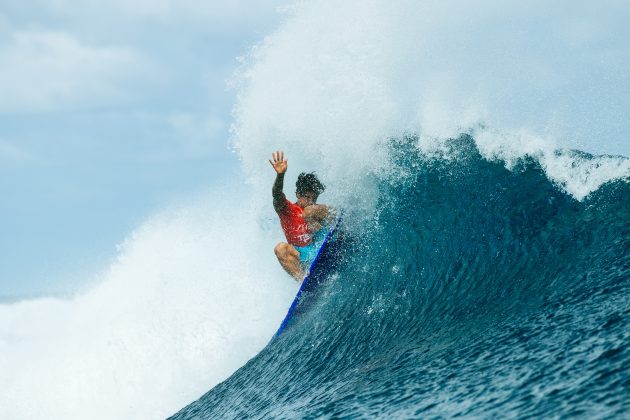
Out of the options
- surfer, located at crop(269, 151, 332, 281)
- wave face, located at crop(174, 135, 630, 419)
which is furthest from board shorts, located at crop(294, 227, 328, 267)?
wave face, located at crop(174, 135, 630, 419)

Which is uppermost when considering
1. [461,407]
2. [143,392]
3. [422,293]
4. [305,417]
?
[143,392]

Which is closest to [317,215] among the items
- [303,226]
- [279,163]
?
[303,226]

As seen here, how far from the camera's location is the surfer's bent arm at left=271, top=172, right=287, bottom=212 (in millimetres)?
6884

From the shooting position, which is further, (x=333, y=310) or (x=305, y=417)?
(x=333, y=310)

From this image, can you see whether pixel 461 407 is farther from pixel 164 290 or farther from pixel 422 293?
pixel 164 290

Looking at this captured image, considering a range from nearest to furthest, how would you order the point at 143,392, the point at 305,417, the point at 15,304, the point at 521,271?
the point at 305,417 < the point at 521,271 < the point at 143,392 < the point at 15,304

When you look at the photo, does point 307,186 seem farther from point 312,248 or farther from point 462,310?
point 462,310

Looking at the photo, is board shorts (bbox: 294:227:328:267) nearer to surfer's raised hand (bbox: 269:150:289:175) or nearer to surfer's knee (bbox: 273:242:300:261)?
surfer's knee (bbox: 273:242:300:261)

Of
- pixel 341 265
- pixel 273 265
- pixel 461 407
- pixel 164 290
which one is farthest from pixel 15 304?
pixel 461 407

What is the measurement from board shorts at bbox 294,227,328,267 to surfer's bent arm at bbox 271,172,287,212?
65 centimetres

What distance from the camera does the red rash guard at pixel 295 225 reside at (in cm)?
727

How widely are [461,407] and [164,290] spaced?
771 centimetres

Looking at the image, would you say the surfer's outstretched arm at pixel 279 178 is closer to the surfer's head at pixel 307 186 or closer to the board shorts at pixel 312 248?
the surfer's head at pixel 307 186

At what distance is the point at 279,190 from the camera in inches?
275
